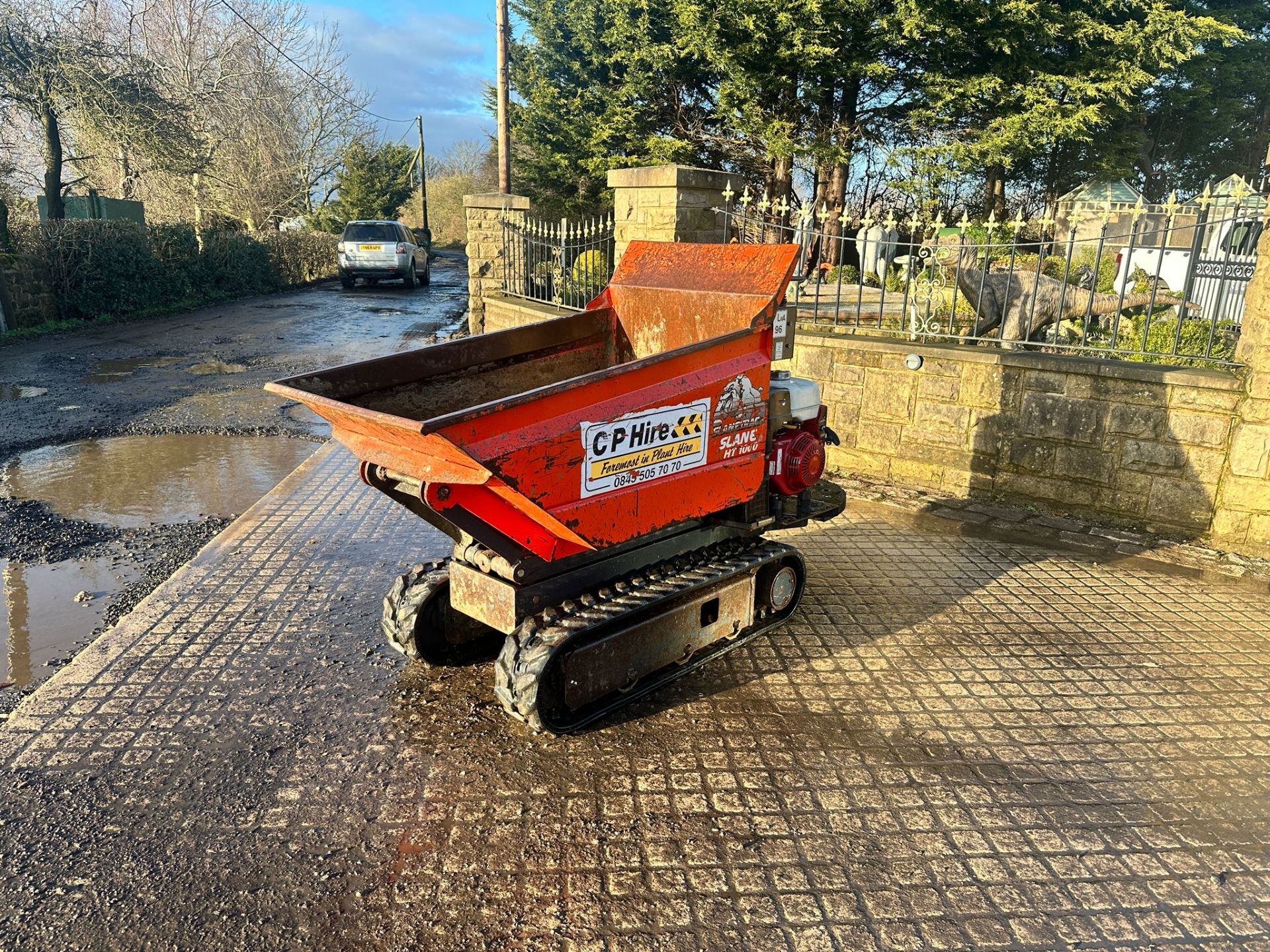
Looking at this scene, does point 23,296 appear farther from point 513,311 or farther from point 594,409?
point 594,409

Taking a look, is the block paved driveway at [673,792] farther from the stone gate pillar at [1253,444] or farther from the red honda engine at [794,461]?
the stone gate pillar at [1253,444]

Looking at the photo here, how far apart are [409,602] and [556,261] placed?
27.6ft

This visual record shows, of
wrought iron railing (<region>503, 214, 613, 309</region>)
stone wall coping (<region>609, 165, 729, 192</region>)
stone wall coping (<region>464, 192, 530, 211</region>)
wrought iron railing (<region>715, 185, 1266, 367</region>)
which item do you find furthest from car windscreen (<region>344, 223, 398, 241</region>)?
stone wall coping (<region>609, 165, 729, 192</region>)

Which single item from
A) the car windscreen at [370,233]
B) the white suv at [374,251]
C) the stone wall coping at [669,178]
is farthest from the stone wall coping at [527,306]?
the car windscreen at [370,233]

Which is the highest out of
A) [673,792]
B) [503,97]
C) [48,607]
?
[503,97]

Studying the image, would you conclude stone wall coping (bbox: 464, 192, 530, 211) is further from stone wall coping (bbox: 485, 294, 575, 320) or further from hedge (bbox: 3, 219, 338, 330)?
hedge (bbox: 3, 219, 338, 330)

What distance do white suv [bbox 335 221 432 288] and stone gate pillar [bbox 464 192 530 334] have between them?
41.8ft

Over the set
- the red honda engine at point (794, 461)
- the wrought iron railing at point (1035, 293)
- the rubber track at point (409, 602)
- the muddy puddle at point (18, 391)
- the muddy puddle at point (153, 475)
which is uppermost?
the wrought iron railing at point (1035, 293)

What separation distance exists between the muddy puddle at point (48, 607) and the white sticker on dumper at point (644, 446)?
3.12 meters

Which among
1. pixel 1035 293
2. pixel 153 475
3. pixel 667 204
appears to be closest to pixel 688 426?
pixel 667 204

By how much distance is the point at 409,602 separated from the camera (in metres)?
4.05

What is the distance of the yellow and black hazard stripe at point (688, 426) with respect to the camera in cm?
377

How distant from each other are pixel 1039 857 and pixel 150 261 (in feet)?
66.4

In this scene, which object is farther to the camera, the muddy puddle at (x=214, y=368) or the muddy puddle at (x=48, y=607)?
the muddy puddle at (x=214, y=368)
